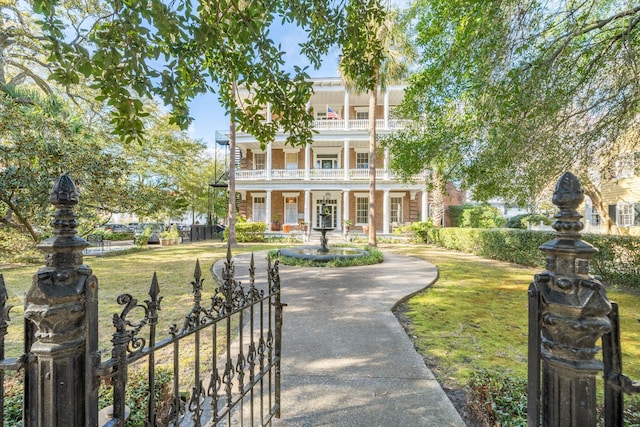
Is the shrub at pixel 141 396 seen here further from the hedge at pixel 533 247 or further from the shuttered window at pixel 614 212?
the shuttered window at pixel 614 212

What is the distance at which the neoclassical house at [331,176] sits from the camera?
20750 millimetres

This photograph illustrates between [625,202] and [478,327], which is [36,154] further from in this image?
[625,202]

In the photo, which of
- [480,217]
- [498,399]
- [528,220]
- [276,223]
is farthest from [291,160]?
[498,399]

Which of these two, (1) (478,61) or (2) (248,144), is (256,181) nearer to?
(2) (248,144)

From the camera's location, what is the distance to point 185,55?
2.57 metres

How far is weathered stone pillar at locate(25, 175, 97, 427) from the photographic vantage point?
91 centimetres

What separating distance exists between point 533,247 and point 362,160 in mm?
14857

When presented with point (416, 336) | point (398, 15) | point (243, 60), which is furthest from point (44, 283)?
point (398, 15)

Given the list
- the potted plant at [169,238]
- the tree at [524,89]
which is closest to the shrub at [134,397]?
the tree at [524,89]

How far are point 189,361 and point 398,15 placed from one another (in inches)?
415

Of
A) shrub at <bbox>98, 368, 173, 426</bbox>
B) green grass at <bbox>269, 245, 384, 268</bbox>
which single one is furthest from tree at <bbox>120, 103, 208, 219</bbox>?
shrub at <bbox>98, 368, 173, 426</bbox>

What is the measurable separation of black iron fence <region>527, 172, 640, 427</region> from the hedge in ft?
5.69

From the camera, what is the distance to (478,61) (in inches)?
203

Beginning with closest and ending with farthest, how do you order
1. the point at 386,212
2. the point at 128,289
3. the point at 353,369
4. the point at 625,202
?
the point at 353,369 < the point at 128,289 < the point at 625,202 < the point at 386,212
